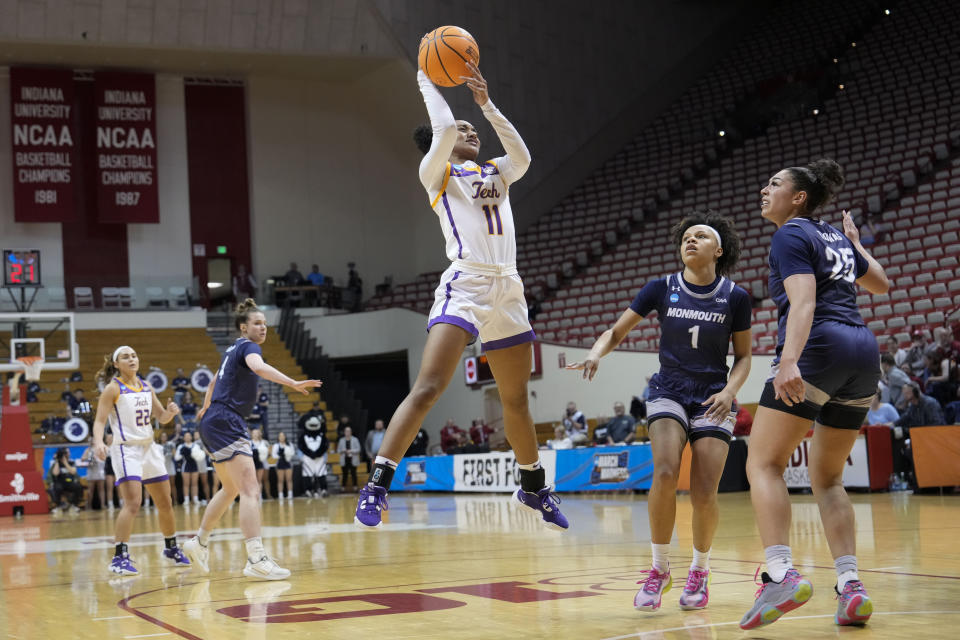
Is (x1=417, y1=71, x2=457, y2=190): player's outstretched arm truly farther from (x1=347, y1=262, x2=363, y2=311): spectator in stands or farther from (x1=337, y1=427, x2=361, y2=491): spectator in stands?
(x1=347, y1=262, x2=363, y2=311): spectator in stands

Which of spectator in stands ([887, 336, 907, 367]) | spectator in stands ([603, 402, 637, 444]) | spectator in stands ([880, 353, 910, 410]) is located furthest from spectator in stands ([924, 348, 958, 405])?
spectator in stands ([603, 402, 637, 444])

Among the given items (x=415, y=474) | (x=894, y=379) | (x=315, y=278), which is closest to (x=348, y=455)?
(x=415, y=474)

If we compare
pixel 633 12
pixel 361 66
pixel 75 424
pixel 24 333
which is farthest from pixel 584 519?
pixel 633 12

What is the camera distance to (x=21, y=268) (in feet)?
84.4

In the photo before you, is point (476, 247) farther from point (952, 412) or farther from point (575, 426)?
point (575, 426)

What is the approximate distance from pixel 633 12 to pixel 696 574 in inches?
1172

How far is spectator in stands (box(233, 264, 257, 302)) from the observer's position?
100.0ft

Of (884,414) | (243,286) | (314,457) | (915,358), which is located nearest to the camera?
(884,414)

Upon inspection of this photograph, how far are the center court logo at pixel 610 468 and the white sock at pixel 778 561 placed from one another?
12.2 meters

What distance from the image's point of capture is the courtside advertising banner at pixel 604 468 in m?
16.6

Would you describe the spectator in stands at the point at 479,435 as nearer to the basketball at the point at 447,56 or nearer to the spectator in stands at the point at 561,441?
the spectator in stands at the point at 561,441

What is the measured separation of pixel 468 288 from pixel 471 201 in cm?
45

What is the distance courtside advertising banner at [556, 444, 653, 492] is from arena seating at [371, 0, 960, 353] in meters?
3.46

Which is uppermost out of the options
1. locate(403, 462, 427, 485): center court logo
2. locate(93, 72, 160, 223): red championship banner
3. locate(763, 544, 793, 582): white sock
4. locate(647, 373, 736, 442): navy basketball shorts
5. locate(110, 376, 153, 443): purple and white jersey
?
locate(93, 72, 160, 223): red championship banner
